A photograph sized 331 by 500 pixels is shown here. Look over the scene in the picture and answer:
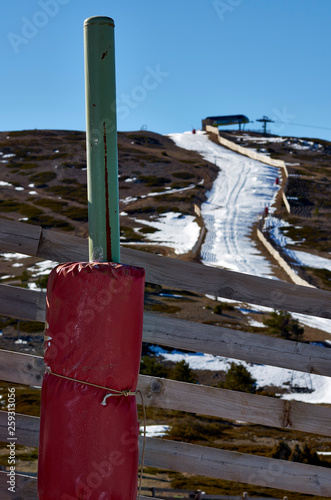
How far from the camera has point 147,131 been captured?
10112 centimetres

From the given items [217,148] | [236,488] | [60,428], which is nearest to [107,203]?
[60,428]

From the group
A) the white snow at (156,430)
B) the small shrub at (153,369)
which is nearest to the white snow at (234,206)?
the small shrub at (153,369)

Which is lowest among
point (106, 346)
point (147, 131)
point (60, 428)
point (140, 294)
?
point (60, 428)

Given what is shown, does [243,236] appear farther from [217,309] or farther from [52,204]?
[52,204]

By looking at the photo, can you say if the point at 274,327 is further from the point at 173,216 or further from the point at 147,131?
the point at 147,131

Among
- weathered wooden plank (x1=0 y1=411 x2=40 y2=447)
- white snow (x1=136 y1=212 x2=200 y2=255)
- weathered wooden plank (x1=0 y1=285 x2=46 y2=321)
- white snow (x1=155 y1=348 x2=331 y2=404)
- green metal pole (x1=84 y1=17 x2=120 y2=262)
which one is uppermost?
green metal pole (x1=84 y1=17 x2=120 y2=262)

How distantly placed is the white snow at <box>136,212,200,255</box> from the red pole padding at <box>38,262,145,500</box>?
3190 cm

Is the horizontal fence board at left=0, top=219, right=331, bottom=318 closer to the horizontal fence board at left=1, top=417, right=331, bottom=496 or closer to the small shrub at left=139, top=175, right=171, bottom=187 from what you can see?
the horizontal fence board at left=1, top=417, right=331, bottom=496

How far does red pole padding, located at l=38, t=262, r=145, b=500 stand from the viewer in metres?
2.27

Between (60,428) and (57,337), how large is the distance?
38 centimetres

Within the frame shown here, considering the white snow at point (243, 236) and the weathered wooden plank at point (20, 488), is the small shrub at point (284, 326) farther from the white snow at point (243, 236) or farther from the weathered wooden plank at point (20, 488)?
the weathered wooden plank at point (20, 488)

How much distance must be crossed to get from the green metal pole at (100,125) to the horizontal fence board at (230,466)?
137 cm

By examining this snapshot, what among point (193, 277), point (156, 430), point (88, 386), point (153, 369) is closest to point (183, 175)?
point (153, 369)

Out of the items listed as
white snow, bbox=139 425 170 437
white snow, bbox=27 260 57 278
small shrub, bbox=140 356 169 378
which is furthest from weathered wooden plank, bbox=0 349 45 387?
white snow, bbox=27 260 57 278
